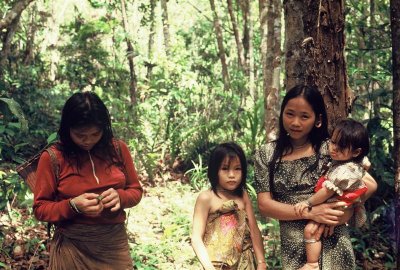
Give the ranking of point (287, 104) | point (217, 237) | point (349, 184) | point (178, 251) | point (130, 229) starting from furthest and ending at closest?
point (130, 229), point (178, 251), point (217, 237), point (287, 104), point (349, 184)

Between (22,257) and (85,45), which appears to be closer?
(22,257)

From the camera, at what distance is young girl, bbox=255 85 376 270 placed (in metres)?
2.37

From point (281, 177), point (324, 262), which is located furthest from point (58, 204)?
point (324, 262)

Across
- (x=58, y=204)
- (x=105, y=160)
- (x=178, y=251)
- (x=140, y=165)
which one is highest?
(x=105, y=160)

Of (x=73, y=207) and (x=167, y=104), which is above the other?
(x=167, y=104)

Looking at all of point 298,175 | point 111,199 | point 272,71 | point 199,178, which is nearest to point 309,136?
point 298,175

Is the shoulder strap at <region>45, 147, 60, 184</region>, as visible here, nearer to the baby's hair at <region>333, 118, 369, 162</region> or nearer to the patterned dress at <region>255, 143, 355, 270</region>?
the patterned dress at <region>255, 143, 355, 270</region>

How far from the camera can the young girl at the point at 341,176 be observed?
7.39 feet

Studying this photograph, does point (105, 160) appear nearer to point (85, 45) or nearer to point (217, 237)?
point (217, 237)

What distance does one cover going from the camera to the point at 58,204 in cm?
233

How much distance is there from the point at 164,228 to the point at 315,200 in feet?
12.3

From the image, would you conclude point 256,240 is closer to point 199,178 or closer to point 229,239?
point 229,239

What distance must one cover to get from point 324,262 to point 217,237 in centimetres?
59

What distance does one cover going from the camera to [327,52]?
2.90 meters
